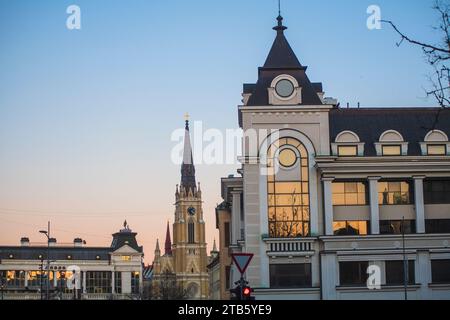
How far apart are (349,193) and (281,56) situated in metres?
10.2

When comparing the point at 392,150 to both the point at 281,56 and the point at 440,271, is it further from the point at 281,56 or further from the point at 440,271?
the point at 281,56

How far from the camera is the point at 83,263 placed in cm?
15600

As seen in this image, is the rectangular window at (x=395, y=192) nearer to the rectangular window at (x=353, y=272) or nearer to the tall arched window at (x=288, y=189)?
the rectangular window at (x=353, y=272)

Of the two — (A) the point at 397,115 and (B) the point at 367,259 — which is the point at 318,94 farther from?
(B) the point at 367,259

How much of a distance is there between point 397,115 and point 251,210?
500 inches

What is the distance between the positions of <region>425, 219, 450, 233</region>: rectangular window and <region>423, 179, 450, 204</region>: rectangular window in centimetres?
125

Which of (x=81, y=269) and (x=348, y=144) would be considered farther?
(x=81, y=269)

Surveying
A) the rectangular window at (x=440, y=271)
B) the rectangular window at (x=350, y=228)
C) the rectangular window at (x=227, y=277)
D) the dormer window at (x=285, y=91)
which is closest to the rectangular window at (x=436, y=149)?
the rectangular window at (x=350, y=228)

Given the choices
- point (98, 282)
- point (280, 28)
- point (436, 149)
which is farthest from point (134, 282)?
point (436, 149)

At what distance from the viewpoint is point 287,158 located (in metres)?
56.2

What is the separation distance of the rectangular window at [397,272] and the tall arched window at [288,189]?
5714 mm

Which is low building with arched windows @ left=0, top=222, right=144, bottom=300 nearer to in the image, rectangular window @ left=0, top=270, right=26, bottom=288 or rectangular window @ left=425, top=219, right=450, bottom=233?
rectangular window @ left=0, top=270, right=26, bottom=288

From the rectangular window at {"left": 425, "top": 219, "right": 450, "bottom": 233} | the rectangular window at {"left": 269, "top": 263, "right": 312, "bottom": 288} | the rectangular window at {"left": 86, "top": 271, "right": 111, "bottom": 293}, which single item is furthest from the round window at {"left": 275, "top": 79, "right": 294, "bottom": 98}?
the rectangular window at {"left": 86, "top": 271, "right": 111, "bottom": 293}
